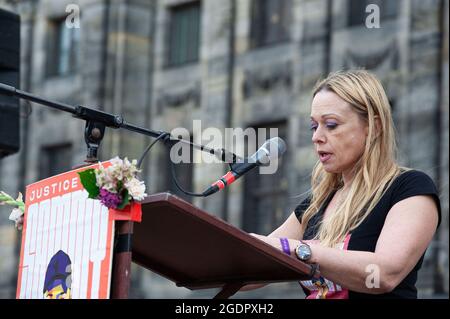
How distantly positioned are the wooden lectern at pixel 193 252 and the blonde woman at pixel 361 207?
148 millimetres

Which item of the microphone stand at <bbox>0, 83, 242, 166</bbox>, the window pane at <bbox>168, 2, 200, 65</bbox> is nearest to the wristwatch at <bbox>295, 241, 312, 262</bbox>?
the microphone stand at <bbox>0, 83, 242, 166</bbox>

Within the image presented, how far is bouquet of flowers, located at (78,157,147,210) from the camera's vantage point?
353cm

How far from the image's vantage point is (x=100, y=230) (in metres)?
3.60

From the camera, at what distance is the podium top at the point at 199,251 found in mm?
3600

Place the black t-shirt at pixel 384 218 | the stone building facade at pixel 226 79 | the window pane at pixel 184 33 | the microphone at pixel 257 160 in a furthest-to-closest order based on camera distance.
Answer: the window pane at pixel 184 33 → the stone building facade at pixel 226 79 → the microphone at pixel 257 160 → the black t-shirt at pixel 384 218

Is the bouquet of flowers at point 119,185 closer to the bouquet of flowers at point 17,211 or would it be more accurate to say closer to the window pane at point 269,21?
the bouquet of flowers at point 17,211

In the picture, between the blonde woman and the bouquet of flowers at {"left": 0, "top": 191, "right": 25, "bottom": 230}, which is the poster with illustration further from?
the blonde woman

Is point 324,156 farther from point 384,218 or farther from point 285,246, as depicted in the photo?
point 285,246

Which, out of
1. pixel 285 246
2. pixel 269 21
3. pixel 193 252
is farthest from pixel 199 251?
pixel 269 21

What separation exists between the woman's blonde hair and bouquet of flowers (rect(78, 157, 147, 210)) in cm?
101

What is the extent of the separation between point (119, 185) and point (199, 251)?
58cm

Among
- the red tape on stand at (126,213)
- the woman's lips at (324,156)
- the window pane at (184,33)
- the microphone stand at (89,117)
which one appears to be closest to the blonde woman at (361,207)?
the woman's lips at (324,156)

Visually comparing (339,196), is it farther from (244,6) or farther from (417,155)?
(244,6)

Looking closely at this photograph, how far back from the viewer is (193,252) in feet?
13.3
